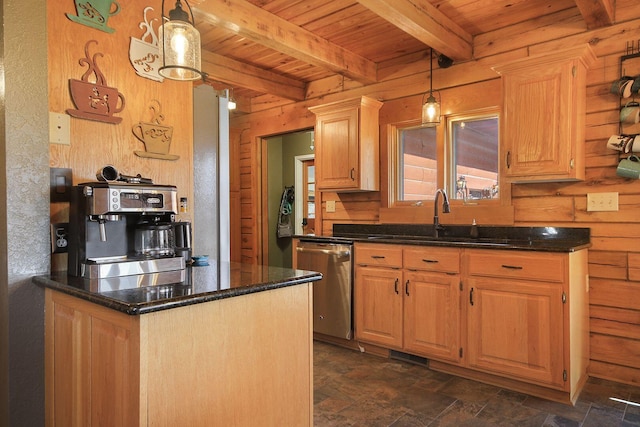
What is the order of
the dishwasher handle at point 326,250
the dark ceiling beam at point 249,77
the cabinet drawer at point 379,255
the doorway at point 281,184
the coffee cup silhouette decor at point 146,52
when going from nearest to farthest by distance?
the coffee cup silhouette decor at point 146,52 → the cabinet drawer at point 379,255 → the dishwasher handle at point 326,250 → the dark ceiling beam at point 249,77 → the doorway at point 281,184

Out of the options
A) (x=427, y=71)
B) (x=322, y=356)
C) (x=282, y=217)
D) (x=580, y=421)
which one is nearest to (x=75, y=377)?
(x=322, y=356)

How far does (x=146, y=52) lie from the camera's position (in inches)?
83.0

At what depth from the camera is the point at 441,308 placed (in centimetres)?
294

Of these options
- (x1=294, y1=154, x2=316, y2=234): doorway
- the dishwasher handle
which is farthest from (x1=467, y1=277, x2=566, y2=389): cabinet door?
(x1=294, y1=154, x2=316, y2=234): doorway

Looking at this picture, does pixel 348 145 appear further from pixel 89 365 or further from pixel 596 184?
pixel 89 365

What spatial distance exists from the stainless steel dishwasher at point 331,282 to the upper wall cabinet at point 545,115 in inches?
54.1

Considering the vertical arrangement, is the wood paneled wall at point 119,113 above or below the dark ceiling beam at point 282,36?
below

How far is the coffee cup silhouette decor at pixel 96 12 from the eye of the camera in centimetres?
189

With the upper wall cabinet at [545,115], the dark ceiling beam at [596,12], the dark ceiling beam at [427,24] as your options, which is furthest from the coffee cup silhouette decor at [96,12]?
the dark ceiling beam at [596,12]

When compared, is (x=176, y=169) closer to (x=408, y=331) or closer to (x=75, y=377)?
(x=75, y=377)

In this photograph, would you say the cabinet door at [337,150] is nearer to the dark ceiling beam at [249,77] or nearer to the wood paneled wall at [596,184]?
the wood paneled wall at [596,184]

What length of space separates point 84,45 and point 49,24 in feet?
0.47

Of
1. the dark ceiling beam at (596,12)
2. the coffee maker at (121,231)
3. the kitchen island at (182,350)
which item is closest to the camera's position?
the kitchen island at (182,350)

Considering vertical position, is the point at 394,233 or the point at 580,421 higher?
the point at 394,233
